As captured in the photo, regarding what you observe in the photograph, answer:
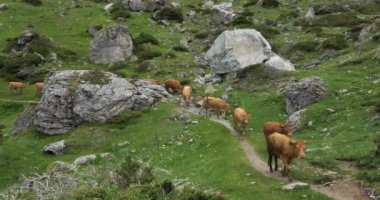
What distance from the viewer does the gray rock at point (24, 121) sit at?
1800 inches

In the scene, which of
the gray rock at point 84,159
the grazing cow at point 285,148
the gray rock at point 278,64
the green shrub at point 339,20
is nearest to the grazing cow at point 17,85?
the gray rock at point 278,64

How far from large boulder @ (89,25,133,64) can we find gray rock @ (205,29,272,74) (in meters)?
13.2

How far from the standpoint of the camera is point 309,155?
29.2 metres

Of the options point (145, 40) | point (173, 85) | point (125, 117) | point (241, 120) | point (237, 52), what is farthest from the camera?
point (145, 40)

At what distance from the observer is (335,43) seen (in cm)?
6116

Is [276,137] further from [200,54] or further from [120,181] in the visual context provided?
[200,54]

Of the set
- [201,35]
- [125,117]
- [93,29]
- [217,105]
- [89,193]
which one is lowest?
Answer: [93,29]

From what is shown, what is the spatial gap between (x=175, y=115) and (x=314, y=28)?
123ft

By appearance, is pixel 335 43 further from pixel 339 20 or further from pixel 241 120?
pixel 241 120

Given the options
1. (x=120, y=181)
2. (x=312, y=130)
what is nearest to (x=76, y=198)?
(x=120, y=181)

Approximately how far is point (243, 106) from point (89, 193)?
24.5 metres

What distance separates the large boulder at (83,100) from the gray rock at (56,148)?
3322 millimetres

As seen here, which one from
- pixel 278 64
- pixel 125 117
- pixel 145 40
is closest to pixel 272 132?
pixel 125 117

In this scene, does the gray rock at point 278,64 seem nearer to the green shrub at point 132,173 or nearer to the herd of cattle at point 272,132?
the herd of cattle at point 272,132
